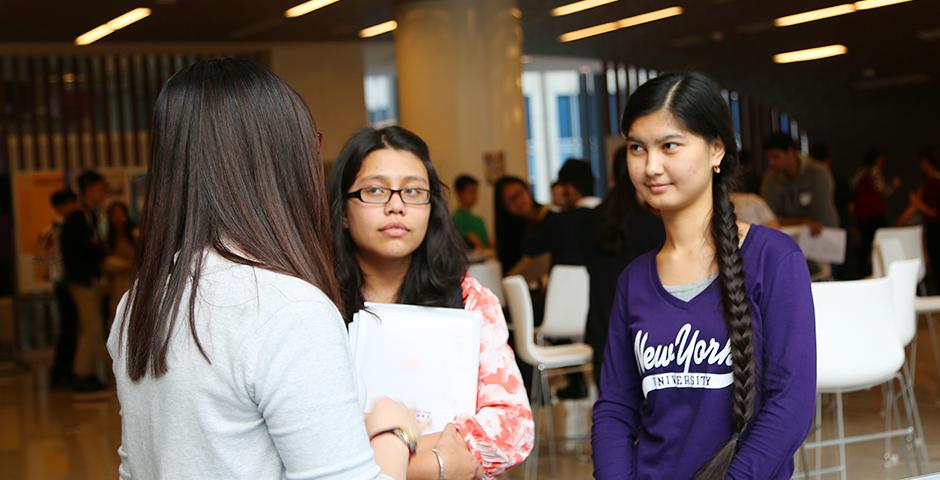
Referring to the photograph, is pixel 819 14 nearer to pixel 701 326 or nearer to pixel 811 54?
pixel 811 54

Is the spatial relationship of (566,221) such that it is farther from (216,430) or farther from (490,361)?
(216,430)

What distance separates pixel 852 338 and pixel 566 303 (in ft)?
7.30

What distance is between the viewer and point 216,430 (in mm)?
1187

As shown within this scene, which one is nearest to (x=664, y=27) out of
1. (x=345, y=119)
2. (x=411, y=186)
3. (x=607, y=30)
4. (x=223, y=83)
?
(x=607, y=30)

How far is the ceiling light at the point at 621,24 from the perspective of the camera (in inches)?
406

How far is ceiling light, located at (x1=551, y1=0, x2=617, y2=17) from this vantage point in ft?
33.0

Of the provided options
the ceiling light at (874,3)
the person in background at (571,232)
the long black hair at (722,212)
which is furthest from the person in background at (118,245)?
the long black hair at (722,212)

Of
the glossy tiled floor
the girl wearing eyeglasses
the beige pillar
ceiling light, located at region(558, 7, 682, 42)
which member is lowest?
the glossy tiled floor

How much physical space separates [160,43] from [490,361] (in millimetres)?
10651

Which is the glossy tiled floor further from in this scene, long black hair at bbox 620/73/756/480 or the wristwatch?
the wristwatch

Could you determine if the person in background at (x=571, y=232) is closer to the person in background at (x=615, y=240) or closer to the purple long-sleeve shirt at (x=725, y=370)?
the person in background at (x=615, y=240)

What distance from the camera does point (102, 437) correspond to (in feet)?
22.1

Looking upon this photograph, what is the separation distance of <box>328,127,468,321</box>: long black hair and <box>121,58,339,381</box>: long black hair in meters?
0.67

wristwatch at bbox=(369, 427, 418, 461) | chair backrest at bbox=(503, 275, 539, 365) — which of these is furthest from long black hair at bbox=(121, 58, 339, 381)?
chair backrest at bbox=(503, 275, 539, 365)
